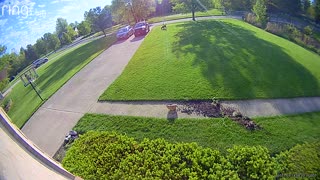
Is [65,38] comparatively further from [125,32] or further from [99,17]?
[125,32]

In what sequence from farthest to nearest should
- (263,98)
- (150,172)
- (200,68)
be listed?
(200,68) → (263,98) → (150,172)

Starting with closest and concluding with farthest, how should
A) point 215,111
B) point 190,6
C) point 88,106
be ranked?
point 215,111
point 88,106
point 190,6

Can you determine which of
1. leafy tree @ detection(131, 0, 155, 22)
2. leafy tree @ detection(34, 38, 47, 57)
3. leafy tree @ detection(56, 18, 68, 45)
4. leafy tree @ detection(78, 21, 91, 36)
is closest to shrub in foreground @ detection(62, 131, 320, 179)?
leafy tree @ detection(34, 38, 47, 57)

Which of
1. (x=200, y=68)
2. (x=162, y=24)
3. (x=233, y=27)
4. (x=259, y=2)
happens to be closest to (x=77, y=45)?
(x=162, y=24)

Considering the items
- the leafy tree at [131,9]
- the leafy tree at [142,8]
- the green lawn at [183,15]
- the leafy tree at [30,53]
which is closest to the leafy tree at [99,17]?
the leafy tree at [131,9]

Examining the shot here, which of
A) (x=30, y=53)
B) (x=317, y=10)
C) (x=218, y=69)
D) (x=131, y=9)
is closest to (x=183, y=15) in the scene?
(x=131, y=9)

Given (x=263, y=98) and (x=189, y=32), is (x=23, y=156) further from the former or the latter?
(x=189, y=32)

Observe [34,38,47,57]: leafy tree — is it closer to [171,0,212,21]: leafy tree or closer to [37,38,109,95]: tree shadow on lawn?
[37,38,109,95]: tree shadow on lawn

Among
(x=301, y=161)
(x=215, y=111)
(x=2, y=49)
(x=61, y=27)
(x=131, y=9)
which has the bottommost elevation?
(x=301, y=161)
